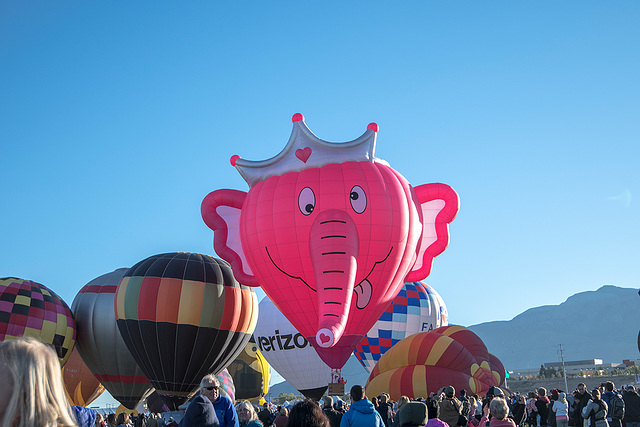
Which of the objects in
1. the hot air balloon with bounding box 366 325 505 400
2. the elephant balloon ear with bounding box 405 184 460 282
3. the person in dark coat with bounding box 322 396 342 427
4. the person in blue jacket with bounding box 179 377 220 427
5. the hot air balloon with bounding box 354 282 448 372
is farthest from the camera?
the hot air balloon with bounding box 354 282 448 372

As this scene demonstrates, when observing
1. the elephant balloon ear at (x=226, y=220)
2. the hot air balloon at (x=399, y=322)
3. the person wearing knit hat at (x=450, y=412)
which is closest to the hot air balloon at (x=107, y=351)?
the hot air balloon at (x=399, y=322)

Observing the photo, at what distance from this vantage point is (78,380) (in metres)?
24.6

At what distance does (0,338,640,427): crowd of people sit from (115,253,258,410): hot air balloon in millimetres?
6818

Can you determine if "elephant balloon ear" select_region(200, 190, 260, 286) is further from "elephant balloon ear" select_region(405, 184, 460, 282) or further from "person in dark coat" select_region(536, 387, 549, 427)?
"person in dark coat" select_region(536, 387, 549, 427)

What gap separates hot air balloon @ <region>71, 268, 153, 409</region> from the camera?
70.4 feet

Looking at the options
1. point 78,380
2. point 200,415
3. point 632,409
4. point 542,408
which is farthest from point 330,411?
point 78,380

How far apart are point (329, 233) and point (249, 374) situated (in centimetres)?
1596

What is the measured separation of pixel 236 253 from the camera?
1544cm

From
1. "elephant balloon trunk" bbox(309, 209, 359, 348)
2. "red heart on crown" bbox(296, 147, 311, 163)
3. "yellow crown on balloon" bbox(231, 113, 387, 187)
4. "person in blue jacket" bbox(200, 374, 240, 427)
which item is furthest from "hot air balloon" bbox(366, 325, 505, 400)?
"person in blue jacket" bbox(200, 374, 240, 427)

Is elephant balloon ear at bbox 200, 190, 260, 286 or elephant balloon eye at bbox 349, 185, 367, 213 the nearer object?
elephant balloon eye at bbox 349, 185, 367, 213

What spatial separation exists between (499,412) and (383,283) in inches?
363

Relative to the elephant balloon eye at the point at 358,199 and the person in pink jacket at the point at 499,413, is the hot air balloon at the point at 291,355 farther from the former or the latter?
the person in pink jacket at the point at 499,413

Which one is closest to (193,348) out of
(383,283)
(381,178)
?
(383,283)

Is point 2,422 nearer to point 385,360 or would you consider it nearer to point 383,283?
point 383,283
